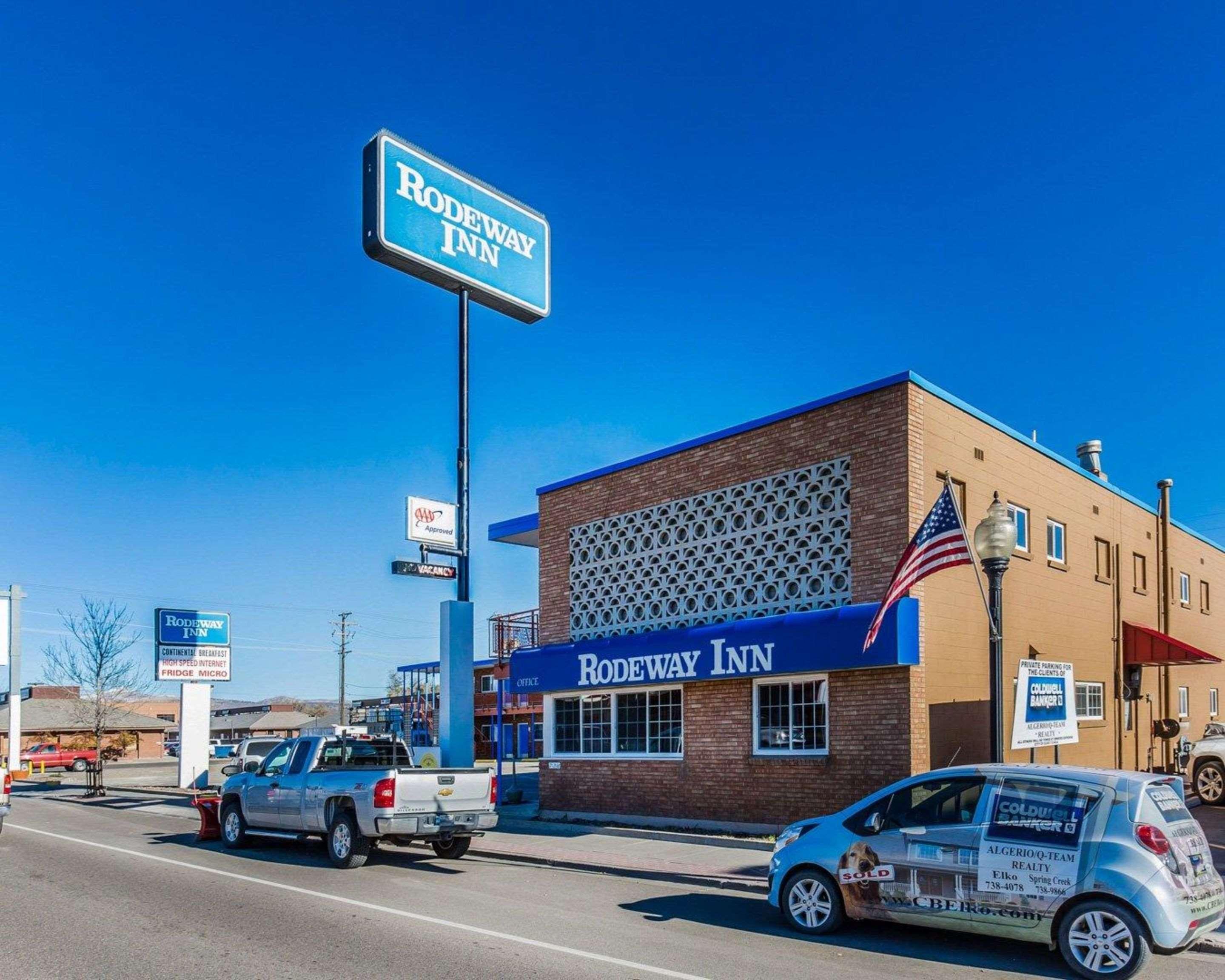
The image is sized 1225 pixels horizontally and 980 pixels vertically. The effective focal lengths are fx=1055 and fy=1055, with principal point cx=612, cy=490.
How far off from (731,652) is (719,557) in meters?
1.97

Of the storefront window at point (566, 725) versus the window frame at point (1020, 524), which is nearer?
the window frame at point (1020, 524)

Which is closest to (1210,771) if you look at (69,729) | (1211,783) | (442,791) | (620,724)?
(1211,783)

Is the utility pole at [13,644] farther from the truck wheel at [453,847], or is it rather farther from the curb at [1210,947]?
the curb at [1210,947]

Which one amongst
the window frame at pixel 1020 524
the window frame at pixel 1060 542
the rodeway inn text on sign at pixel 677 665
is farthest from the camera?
the window frame at pixel 1060 542

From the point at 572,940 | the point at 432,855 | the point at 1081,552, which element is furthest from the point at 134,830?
the point at 1081,552

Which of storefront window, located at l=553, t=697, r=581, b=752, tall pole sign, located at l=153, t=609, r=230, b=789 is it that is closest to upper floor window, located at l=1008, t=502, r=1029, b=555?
storefront window, located at l=553, t=697, r=581, b=752

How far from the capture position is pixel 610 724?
20172mm

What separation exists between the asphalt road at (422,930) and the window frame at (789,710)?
4.02m

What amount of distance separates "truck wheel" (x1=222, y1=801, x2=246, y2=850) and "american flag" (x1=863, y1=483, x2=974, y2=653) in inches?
416

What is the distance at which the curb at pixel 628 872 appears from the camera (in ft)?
41.1

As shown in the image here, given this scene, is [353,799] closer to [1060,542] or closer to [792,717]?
[792,717]

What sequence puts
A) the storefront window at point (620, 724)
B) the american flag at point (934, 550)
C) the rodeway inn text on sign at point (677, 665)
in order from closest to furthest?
→ the american flag at point (934, 550) → the rodeway inn text on sign at point (677, 665) → the storefront window at point (620, 724)

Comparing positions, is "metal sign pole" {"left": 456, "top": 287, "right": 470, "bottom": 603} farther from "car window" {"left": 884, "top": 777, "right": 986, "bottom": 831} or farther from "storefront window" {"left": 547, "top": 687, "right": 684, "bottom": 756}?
"car window" {"left": 884, "top": 777, "right": 986, "bottom": 831}

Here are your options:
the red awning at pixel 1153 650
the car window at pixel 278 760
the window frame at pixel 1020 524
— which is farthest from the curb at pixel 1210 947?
the red awning at pixel 1153 650
